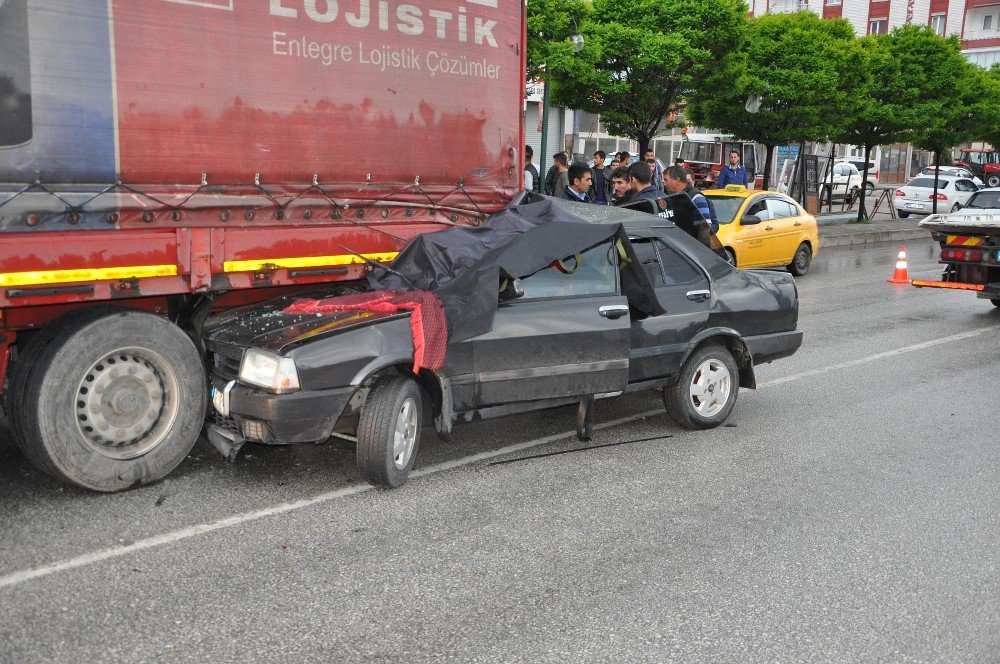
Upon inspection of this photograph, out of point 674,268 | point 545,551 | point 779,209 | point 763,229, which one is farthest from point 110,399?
point 779,209

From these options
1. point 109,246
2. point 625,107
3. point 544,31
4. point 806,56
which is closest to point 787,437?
point 109,246

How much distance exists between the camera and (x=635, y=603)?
4363mm

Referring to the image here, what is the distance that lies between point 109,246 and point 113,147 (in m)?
0.58

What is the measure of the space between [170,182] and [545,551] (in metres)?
3.06

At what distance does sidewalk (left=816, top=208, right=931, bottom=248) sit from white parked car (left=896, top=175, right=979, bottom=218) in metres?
2.49

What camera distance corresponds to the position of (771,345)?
298 inches

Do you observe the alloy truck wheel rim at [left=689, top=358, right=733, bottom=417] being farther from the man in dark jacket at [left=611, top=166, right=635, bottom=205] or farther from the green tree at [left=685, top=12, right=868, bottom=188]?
the green tree at [left=685, top=12, right=868, bottom=188]

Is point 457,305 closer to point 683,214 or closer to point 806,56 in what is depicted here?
point 683,214

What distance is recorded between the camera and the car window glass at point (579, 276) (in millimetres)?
6383

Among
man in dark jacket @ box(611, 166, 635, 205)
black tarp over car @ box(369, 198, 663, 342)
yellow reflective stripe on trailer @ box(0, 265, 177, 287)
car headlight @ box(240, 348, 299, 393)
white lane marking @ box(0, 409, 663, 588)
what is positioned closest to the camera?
white lane marking @ box(0, 409, 663, 588)

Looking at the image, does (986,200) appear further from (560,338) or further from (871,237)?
(560,338)

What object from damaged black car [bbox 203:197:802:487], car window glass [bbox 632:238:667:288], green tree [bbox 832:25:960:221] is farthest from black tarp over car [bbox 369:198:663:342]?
green tree [bbox 832:25:960:221]

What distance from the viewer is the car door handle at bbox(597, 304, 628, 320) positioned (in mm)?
6469

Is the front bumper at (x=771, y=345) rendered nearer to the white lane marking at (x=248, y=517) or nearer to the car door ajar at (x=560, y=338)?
the white lane marking at (x=248, y=517)
